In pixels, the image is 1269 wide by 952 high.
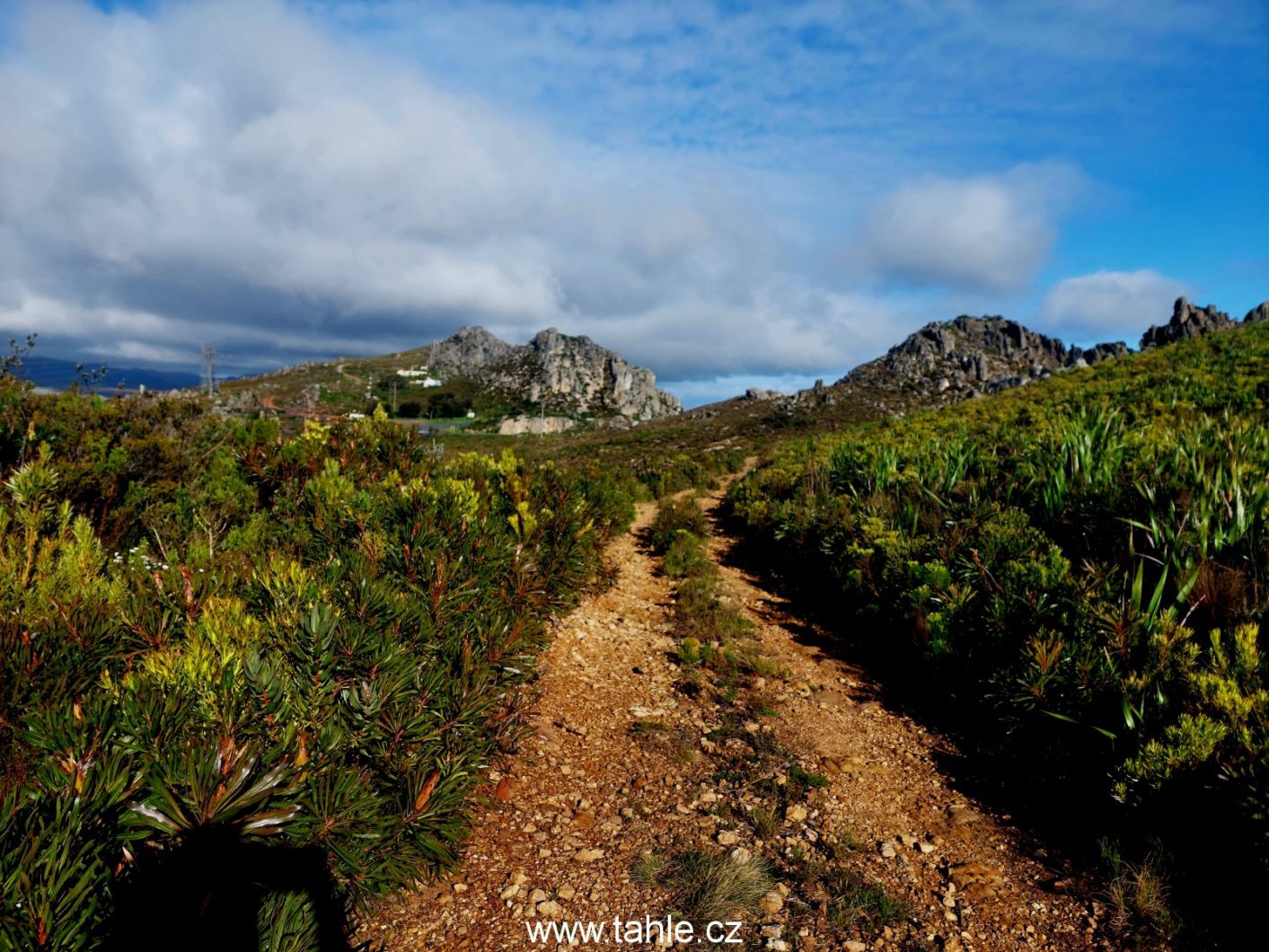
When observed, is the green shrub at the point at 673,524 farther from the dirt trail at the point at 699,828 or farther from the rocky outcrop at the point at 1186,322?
the rocky outcrop at the point at 1186,322

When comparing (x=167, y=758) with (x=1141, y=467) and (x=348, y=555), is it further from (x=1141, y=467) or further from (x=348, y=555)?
(x=1141, y=467)

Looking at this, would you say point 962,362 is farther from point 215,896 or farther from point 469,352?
point 469,352

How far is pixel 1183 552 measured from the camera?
4.49 meters

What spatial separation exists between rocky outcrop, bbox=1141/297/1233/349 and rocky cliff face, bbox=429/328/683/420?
71568 millimetres

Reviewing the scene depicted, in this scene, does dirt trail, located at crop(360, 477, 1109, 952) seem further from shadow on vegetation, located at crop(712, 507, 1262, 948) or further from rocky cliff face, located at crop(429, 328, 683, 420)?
rocky cliff face, located at crop(429, 328, 683, 420)

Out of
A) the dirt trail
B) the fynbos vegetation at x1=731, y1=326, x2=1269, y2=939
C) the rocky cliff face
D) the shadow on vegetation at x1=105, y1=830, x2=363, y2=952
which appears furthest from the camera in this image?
the rocky cliff face

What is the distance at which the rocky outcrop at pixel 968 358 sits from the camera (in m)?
54.8

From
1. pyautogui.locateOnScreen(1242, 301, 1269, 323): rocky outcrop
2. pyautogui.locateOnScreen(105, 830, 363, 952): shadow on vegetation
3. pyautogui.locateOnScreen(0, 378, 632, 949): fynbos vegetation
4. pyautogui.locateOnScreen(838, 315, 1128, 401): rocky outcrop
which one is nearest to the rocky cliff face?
pyautogui.locateOnScreen(838, 315, 1128, 401): rocky outcrop

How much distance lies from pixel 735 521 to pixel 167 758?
10.7 meters

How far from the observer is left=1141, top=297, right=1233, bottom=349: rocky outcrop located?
1524 inches

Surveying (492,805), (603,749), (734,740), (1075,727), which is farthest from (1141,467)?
(492,805)

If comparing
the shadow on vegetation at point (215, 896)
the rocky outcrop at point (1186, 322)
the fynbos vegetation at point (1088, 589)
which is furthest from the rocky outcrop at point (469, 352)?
the shadow on vegetation at point (215, 896)

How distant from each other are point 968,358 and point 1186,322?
18.8 meters

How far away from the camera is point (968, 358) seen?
61750mm
